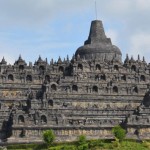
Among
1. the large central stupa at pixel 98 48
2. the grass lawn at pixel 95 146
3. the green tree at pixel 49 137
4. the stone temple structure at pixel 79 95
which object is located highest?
the large central stupa at pixel 98 48

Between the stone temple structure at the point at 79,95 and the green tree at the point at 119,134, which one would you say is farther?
the stone temple structure at the point at 79,95

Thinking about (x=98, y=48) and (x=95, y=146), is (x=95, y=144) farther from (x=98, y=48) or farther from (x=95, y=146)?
(x=98, y=48)

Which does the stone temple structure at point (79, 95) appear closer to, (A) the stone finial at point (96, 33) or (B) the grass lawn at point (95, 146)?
(A) the stone finial at point (96, 33)

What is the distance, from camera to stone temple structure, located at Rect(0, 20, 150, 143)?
264ft

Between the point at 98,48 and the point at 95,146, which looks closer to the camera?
the point at 95,146

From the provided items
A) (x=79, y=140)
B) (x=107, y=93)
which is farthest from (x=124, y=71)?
(x=79, y=140)

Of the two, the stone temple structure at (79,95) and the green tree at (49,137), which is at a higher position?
the stone temple structure at (79,95)

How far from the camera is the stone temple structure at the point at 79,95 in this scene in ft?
264

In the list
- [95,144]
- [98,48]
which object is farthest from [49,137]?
[98,48]

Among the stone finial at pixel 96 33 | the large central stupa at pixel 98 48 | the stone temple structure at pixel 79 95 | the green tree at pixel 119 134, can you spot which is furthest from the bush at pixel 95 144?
the stone finial at pixel 96 33

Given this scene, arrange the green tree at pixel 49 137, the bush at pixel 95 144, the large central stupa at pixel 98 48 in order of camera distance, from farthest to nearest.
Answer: the large central stupa at pixel 98 48 < the green tree at pixel 49 137 < the bush at pixel 95 144

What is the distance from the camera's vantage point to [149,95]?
91.7 meters

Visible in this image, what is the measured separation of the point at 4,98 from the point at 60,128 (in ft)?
49.9

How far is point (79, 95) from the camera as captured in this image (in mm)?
91625
